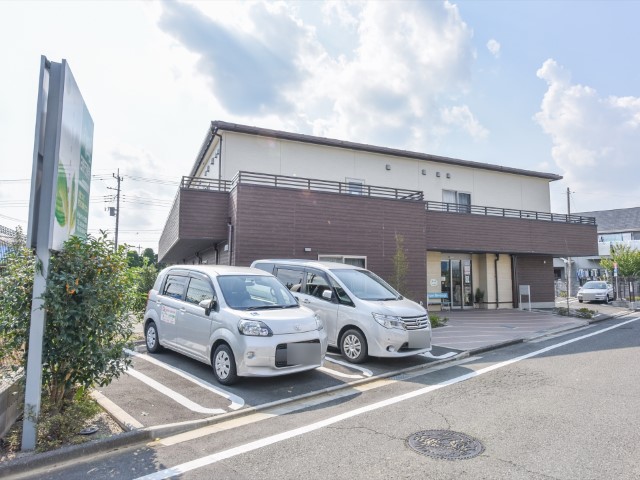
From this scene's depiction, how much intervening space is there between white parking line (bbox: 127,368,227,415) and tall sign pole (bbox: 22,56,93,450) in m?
1.69

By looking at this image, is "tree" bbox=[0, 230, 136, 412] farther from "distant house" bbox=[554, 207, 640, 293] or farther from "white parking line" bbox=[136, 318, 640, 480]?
"distant house" bbox=[554, 207, 640, 293]

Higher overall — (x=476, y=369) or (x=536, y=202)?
(x=536, y=202)

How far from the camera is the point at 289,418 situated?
189 inches

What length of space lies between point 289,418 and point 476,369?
13.4ft

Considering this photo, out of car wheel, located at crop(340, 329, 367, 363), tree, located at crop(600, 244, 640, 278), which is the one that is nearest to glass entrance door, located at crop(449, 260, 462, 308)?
car wheel, located at crop(340, 329, 367, 363)

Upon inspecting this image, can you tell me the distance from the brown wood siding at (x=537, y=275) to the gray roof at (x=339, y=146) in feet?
14.5

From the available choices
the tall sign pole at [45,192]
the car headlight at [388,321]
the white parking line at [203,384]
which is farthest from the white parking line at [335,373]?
the tall sign pole at [45,192]

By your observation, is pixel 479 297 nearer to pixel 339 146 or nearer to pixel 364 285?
pixel 339 146

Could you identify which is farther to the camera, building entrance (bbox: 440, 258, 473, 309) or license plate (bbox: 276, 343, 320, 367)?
building entrance (bbox: 440, 258, 473, 309)

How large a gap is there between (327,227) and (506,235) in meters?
9.57

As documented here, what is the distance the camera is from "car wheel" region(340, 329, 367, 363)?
7.41m

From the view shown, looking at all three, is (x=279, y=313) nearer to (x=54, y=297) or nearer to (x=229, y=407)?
(x=229, y=407)

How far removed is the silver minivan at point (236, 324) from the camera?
18.8ft

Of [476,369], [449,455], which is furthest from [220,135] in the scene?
[449,455]
